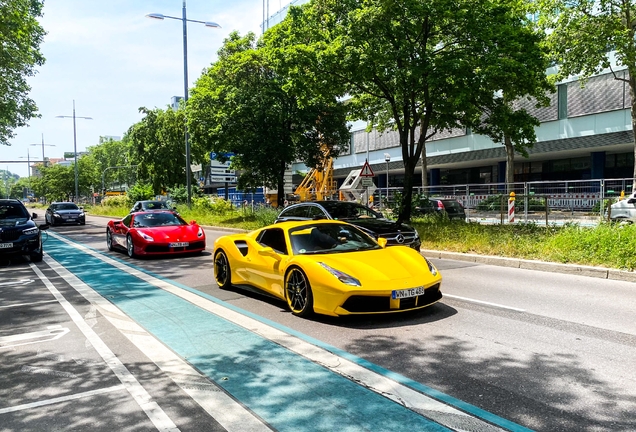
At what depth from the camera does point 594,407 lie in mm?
3609

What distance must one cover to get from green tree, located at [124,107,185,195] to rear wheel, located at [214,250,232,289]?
3760cm

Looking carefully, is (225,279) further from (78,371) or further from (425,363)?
(425,363)

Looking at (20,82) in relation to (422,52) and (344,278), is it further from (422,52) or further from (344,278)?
(344,278)

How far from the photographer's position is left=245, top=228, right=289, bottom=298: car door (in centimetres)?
699

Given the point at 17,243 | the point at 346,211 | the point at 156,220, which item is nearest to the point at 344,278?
the point at 346,211

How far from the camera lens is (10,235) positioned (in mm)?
12516

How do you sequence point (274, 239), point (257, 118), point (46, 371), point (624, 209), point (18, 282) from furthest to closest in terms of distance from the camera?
point (257, 118), point (624, 209), point (18, 282), point (274, 239), point (46, 371)

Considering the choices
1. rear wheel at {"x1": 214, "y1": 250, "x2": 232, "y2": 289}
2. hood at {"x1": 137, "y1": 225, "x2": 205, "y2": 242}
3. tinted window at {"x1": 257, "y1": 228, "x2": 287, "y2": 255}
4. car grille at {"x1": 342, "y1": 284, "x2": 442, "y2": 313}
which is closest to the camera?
car grille at {"x1": 342, "y1": 284, "x2": 442, "y2": 313}

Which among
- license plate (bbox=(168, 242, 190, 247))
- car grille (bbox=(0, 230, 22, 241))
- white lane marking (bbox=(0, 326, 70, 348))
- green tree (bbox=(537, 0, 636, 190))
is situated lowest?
white lane marking (bbox=(0, 326, 70, 348))

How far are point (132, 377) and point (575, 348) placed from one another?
4.28 metres

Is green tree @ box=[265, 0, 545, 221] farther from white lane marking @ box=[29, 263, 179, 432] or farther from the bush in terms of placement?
the bush

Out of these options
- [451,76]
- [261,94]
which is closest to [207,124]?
[261,94]

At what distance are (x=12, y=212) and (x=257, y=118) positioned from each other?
37.9 ft

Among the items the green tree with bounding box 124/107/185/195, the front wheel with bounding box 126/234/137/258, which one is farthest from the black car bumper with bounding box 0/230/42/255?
the green tree with bounding box 124/107/185/195
